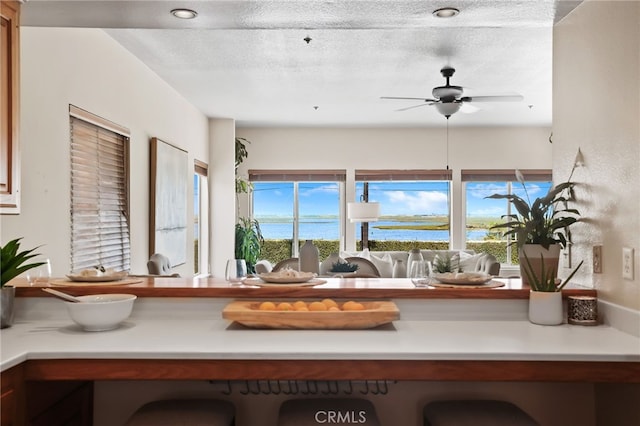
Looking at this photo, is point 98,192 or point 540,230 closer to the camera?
point 540,230

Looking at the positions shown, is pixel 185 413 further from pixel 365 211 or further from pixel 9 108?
pixel 365 211

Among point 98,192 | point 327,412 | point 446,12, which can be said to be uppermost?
point 446,12

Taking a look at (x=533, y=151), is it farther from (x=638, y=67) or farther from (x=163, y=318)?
(x=163, y=318)

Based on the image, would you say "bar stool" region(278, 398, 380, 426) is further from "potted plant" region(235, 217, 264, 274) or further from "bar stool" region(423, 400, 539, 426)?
"potted plant" region(235, 217, 264, 274)

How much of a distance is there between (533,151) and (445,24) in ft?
20.5

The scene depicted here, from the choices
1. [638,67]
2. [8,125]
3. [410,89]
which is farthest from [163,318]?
[410,89]

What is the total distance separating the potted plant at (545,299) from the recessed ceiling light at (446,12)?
112 centimetres

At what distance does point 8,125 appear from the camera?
2.08 m

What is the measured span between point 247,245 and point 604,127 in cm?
596

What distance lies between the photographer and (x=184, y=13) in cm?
233

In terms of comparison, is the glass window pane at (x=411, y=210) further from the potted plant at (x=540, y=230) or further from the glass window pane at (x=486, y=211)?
the potted plant at (x=540, y=230)

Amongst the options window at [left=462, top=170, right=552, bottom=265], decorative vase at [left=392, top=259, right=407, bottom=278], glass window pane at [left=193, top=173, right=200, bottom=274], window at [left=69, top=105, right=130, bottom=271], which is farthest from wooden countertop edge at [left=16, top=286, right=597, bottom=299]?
window at [left=462, top=170, right=552, bottom=265]

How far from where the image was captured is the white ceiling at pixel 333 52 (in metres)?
2.29

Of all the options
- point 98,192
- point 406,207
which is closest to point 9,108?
point 98,192
